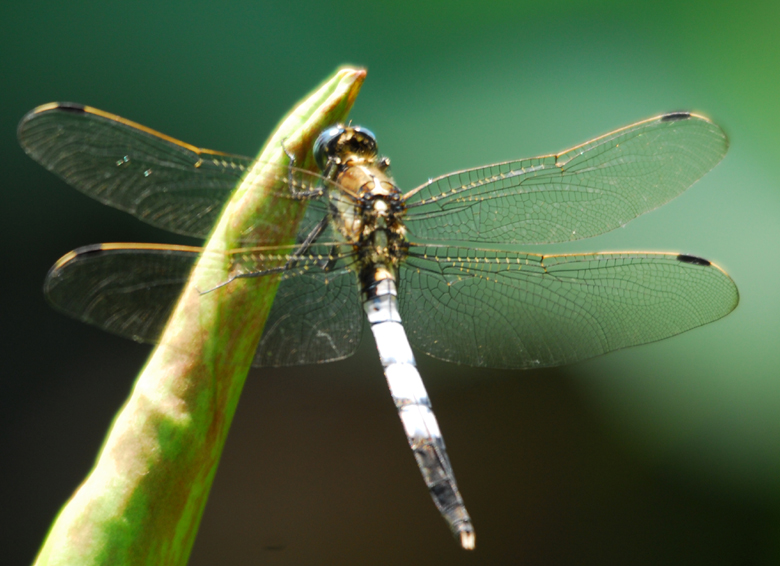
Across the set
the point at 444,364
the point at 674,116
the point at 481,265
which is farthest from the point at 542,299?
the point at 444,364

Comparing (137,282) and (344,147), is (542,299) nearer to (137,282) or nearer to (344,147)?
(344,147)

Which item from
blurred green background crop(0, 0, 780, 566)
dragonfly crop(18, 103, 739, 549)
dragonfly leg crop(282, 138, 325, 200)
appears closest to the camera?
dragonfly leg crop(282, 138, 325, 200)

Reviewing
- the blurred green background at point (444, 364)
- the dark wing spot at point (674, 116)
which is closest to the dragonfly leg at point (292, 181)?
the dark wing spot at point (674, 116)

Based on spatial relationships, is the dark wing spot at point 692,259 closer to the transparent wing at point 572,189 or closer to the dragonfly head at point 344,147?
the transparent wing at point 572,189

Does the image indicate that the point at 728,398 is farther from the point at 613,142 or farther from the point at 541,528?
the point at 613,142

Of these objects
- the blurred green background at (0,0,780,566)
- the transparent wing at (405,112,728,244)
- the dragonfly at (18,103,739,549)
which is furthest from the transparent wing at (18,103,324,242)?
the blurred green background at (0,0,780,566)

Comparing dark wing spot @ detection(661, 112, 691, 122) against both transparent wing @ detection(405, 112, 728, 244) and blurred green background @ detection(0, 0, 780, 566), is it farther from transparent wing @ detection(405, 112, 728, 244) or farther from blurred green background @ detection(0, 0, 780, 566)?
blurred green background @ detection(0, 0, 780, 566)

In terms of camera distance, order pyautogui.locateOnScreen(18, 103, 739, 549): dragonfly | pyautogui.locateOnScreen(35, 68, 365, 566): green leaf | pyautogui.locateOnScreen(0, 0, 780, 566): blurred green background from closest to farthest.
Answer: pyautogui.locateOnScreen(35, 68, 365, 566): green leaf → pyautogui.locateOnScreen(18, 103, 739, 549): dragonfly → pyautogui.locateOnScreen(0, 0, 780, 566): blurred green background
